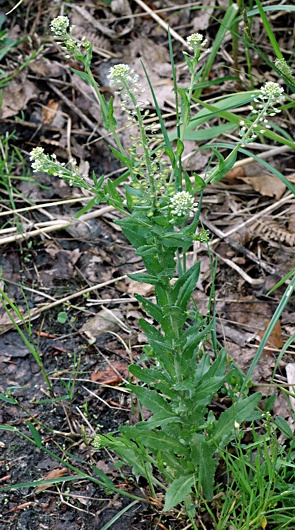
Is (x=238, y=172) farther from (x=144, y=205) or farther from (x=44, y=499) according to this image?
(x=44, y=499)

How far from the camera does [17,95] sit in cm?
375

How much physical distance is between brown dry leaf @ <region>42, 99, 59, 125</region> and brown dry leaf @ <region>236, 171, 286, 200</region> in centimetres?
117

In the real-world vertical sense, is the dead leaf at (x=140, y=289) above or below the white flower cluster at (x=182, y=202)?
below

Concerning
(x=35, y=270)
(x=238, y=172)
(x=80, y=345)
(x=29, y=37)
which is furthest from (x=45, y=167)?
(x=29, y=37)

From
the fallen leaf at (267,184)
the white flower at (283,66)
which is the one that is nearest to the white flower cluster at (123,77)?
the white flower at (283,66)

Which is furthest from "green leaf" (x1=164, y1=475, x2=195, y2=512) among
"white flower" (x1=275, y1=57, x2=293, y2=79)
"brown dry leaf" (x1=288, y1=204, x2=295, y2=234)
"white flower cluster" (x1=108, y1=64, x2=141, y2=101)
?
"white flower" (x1=275, y1=57, x2=293, y2=79)

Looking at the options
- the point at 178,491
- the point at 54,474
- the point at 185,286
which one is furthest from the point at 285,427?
the point at 54,474

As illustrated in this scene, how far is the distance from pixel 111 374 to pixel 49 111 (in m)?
1.76

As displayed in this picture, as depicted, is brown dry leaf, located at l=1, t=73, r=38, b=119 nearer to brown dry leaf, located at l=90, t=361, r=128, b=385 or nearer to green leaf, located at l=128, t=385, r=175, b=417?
brown dry leaf, located at l=90, t=361, r=128, b=385

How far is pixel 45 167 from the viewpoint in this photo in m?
1.72

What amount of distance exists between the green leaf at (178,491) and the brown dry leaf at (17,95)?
7.80 feet

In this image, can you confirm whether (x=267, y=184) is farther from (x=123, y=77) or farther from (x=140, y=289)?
(x=123, y=77)

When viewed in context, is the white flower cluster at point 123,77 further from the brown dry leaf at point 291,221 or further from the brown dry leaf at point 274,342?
the brown dry leaf at point 291,221

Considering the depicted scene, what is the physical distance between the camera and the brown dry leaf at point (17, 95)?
3678 mm
